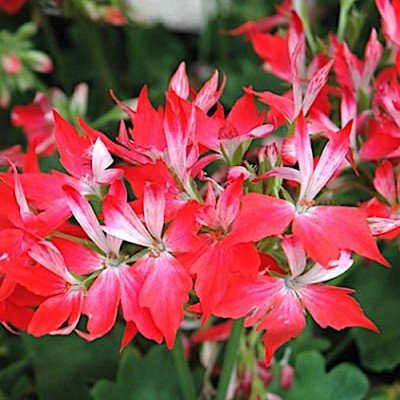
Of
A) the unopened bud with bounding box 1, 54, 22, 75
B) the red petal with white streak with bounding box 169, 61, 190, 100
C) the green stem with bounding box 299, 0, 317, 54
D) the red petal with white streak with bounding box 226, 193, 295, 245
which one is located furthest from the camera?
the unopened bud with bounding box 1, 54, 22, 75

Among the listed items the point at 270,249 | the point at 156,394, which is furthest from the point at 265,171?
the point at 156,394

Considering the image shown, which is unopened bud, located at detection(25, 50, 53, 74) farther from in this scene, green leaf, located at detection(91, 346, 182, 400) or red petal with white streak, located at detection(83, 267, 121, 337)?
red petal with white streak, located at detection(83, 267, 121, 337)

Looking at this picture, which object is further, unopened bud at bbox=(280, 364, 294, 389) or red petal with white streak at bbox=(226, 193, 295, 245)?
unopened bud at bbox=(280, 364, 294, 389)

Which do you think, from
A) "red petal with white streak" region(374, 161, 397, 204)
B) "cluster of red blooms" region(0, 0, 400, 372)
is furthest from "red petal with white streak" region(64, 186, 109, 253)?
"red petal with white streak" region(374, 161, 397, 204)

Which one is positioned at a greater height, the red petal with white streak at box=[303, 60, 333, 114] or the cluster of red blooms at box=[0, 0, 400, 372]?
the red petal with white streak at box=[303, 60, 333, 114]

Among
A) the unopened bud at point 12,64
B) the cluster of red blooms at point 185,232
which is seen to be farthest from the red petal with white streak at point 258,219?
the unopened bud at point 12,64

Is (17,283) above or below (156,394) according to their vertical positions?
above

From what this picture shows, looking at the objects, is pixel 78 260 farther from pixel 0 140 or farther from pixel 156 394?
pixel 0 140
